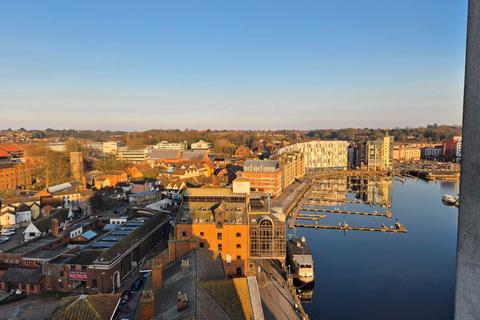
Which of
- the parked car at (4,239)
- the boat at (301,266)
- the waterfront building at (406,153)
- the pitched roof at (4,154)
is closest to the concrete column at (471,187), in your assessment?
the boat at (301,266)

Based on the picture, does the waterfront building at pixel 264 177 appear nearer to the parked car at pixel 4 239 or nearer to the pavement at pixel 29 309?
the parked car at pixel 4 239

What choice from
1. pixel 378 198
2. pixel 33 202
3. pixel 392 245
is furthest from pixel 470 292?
pixel 378 198

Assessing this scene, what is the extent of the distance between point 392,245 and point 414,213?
16467mm

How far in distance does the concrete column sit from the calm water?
24.4m

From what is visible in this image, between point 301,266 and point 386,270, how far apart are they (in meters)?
8.09

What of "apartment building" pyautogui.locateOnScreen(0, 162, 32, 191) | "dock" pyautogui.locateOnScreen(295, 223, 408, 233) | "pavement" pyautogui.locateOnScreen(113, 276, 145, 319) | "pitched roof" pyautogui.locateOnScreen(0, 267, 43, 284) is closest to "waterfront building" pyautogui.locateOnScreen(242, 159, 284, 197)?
"dock" pyautogui.locateOnScreen(295, 223, 408, 233)

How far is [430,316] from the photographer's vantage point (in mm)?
24984

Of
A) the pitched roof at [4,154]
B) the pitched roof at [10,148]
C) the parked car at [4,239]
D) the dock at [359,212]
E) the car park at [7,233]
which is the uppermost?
the pitched roof at [10,148]

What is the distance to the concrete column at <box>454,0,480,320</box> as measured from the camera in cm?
311

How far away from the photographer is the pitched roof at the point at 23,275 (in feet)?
85.2

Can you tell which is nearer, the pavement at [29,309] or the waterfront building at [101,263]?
the pavement at [29,309]

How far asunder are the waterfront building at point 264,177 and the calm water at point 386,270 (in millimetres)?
13388

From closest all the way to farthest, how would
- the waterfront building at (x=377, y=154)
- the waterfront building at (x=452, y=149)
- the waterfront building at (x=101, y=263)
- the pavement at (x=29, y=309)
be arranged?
1. the pavement at (x=29, y=309)
2. the waterfront building at (x=101, y=263)
3. the waterfront building at (x=377, y=154)
4. the waterfront building at (x=452, y=149)

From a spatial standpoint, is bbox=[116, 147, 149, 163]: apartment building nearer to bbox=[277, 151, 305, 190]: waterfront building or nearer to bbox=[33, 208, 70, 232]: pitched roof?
bbox=[277, 151, 305, 190]: waterfront building
